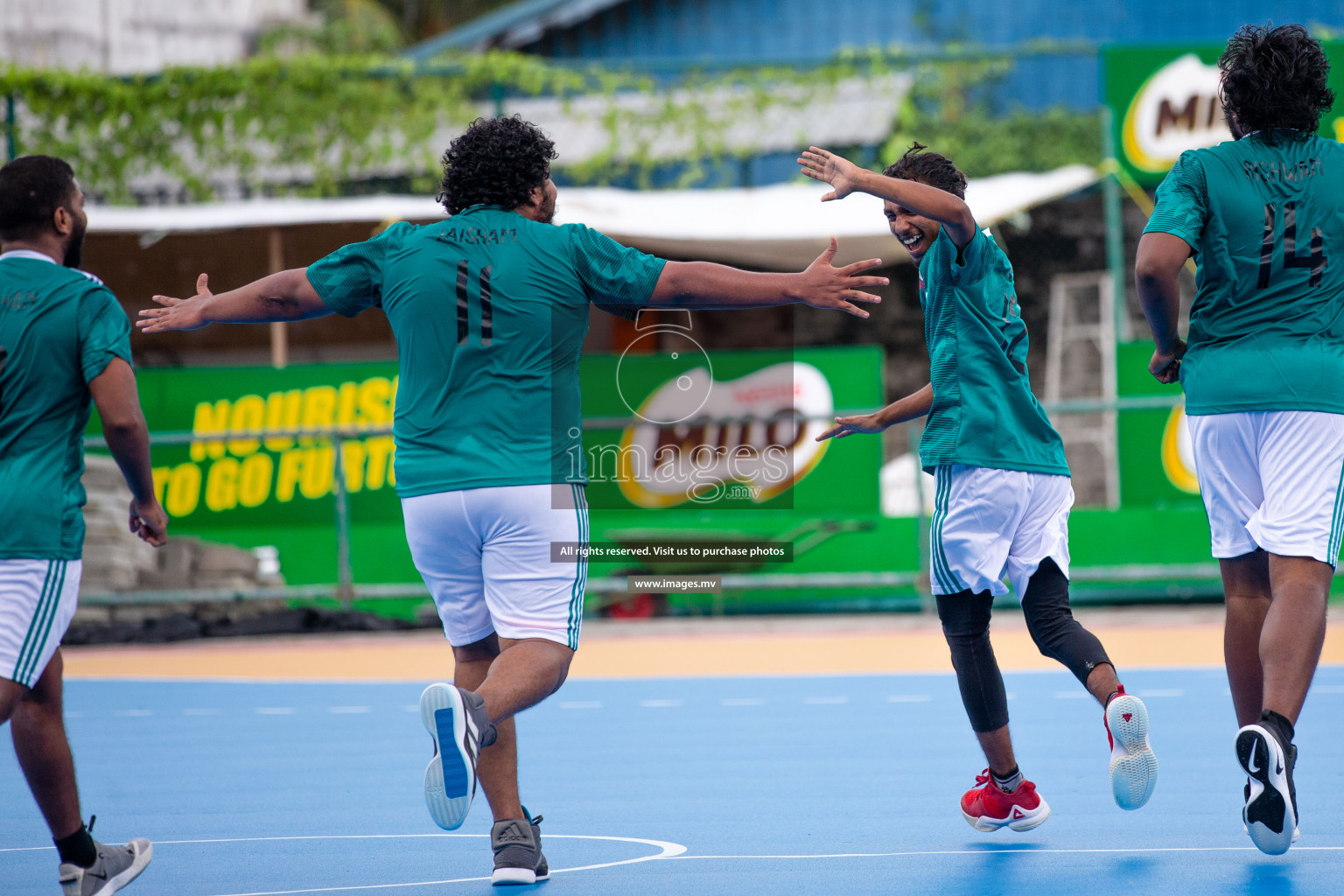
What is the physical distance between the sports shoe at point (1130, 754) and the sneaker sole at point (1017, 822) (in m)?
0.42

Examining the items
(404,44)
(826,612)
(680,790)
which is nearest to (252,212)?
(826,612)

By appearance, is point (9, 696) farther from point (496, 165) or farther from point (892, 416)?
point (892, 416)

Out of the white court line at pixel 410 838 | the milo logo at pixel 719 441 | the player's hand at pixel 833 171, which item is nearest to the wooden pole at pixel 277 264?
the milo logo at pixel 719 441

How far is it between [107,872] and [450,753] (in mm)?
1179

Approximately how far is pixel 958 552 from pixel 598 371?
7984 mm

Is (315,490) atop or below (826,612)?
atop

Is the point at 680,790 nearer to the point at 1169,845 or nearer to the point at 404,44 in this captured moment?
the point at 1169,845

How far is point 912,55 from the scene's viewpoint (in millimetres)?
12758

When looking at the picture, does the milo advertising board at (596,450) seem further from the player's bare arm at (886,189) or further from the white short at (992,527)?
the player's bare arm at (886,189)

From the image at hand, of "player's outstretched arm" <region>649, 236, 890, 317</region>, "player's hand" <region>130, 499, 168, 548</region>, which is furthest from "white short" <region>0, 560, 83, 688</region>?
"player's outstretched arm" <region>649, 236, 890, 317</region>

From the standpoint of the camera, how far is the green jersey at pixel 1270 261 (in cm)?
407

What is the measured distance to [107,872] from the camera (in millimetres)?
3967

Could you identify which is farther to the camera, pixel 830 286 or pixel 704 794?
pixel 704 794

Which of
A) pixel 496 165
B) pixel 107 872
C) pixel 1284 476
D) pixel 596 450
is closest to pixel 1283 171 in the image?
pixel 1284 476
